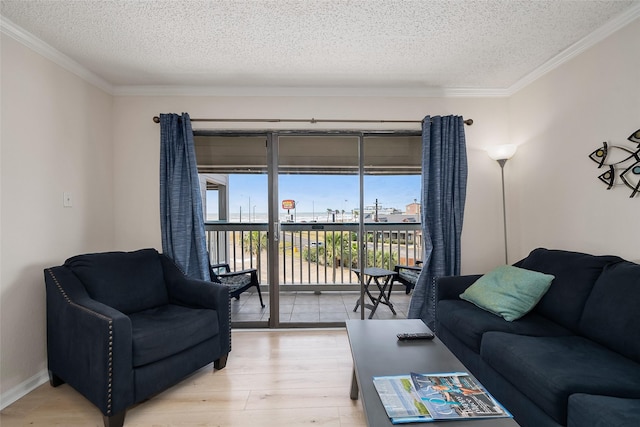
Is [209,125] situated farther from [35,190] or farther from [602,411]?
[602,411]

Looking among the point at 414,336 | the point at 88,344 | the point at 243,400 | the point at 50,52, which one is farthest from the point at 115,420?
the point at 50,52

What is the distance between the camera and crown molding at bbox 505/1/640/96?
1987 millimetres

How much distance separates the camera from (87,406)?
1958mm

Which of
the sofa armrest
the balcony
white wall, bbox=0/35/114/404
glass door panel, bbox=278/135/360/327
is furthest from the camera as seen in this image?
the balcony

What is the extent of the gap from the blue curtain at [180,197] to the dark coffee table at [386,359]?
1.77 m

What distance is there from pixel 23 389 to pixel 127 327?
43.6 inches

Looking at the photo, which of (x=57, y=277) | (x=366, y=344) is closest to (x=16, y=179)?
(x=57, y=277)

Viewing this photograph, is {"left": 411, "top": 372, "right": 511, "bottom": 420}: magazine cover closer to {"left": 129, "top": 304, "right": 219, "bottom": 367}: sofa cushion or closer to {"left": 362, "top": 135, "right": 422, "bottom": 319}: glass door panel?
{"left": 129, "top": 304, "right": 219, "bottom": 367}: sofa cushion

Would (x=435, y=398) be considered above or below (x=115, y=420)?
above

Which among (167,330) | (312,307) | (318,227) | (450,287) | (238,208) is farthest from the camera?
(318,227)

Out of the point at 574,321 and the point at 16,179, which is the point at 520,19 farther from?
the point at 16,179

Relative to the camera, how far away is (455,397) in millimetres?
1291

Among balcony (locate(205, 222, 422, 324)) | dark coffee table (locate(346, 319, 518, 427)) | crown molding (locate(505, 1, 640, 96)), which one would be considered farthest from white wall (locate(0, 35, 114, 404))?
crown molding (locate(505, 1, 640, 96))

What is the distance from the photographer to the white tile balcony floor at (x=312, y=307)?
3422 millimetres
